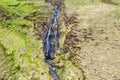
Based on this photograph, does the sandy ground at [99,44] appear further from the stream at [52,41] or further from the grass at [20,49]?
the grass at [20,49]

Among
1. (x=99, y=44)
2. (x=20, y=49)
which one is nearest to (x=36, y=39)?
(x=20, y=49)

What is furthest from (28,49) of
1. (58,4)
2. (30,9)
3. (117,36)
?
(58,4)

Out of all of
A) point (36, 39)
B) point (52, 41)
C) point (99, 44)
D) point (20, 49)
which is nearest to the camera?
point (20, 49)

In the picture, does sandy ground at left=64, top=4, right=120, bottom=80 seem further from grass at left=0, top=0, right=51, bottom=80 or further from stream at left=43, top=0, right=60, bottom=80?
grass at left=0, top=0, right=51, bottom=80

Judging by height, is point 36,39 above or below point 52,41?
above

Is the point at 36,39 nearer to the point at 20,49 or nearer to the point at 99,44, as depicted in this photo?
the point at 20,49

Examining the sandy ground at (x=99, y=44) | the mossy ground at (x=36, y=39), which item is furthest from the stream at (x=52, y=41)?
the sandy ground at (x=99, y=44)

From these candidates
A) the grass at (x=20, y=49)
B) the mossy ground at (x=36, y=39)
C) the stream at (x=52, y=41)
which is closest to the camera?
the grass at (x=20, y=49)

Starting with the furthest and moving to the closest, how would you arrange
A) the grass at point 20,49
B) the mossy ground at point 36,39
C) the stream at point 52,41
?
the stream at point 52,41 < the mossy ground at point 36,39 < the grass at point 20,49

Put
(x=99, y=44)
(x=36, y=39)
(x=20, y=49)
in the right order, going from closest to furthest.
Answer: (x=20, y=49)
(x=99, y=44)
(x=36, y=39)
